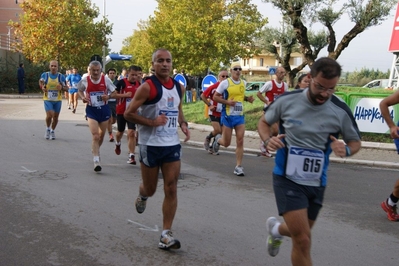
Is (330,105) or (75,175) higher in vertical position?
(330,105)

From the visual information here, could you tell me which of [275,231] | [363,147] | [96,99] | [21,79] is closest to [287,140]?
[275,231]

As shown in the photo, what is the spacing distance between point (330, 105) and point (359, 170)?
7.30m

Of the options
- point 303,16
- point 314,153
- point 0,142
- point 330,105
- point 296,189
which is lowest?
point 0,142

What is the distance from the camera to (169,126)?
219 inches

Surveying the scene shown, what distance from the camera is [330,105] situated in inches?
167

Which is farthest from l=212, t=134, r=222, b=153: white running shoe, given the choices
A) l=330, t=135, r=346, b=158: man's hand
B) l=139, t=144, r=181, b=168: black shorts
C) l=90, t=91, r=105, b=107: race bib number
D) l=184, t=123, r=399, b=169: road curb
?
l=330, t=135, r=346, b=158: man's hand

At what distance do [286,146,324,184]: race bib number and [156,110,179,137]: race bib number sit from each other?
5.40 ft

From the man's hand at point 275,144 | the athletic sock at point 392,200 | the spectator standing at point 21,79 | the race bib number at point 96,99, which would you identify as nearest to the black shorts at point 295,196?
the man's hand at point 275,144

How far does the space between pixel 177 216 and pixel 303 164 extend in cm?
278

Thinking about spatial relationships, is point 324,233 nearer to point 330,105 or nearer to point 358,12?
point 330,105

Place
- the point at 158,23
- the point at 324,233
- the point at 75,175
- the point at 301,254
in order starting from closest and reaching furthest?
the point at 301,254 → the point at 324,233 → the point at 75,175 → the point at 158,23

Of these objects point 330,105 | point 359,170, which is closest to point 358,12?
point 359,170

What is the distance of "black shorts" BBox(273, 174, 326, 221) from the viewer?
418 centimetres

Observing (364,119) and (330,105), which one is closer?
(330,105)
